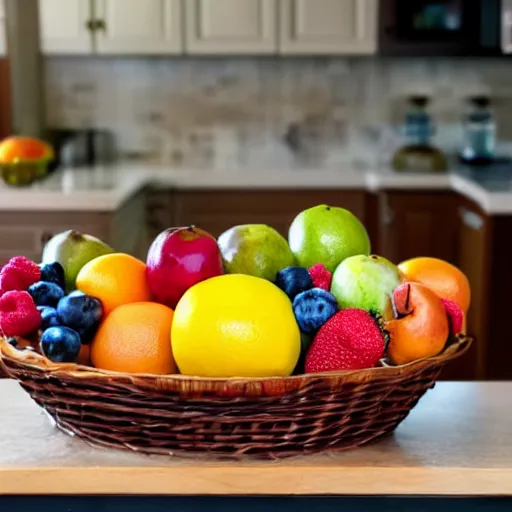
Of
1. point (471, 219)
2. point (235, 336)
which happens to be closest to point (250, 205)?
point (471, 219)

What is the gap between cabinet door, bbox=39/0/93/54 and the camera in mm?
3943

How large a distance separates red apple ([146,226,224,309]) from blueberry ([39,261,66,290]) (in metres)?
0.11

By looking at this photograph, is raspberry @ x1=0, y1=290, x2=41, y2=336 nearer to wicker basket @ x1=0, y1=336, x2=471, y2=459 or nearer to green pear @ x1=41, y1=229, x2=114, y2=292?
wicker basket @ x1=0, y1=336, x2=471, y2=459

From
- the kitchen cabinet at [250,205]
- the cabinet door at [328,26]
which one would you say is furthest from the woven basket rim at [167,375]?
the cabinet door at [328,26]

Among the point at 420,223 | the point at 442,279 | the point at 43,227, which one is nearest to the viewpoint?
the point at 442,279

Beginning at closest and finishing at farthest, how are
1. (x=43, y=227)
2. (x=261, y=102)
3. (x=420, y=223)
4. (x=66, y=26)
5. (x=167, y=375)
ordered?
(x=167, y=375) < (x=43, y=227) < (x=420, y=223) < (x=66, y=26) < (x=261, y=102)

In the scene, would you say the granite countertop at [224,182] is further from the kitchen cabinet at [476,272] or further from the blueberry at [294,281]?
the blueberry at [294,281]

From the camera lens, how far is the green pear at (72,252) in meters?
1.15

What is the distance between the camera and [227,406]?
0.93 meters

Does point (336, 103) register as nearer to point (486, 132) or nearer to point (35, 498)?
point (486, 132)

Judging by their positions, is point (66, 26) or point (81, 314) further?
point (66, 26)

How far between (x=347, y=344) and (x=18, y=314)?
34cm

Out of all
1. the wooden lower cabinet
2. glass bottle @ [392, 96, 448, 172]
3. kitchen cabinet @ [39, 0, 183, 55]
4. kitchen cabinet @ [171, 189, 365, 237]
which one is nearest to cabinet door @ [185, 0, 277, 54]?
kitchen cabinet @ [39, 0, 183, 55]

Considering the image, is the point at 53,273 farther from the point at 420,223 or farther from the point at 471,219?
the point at 420,223
